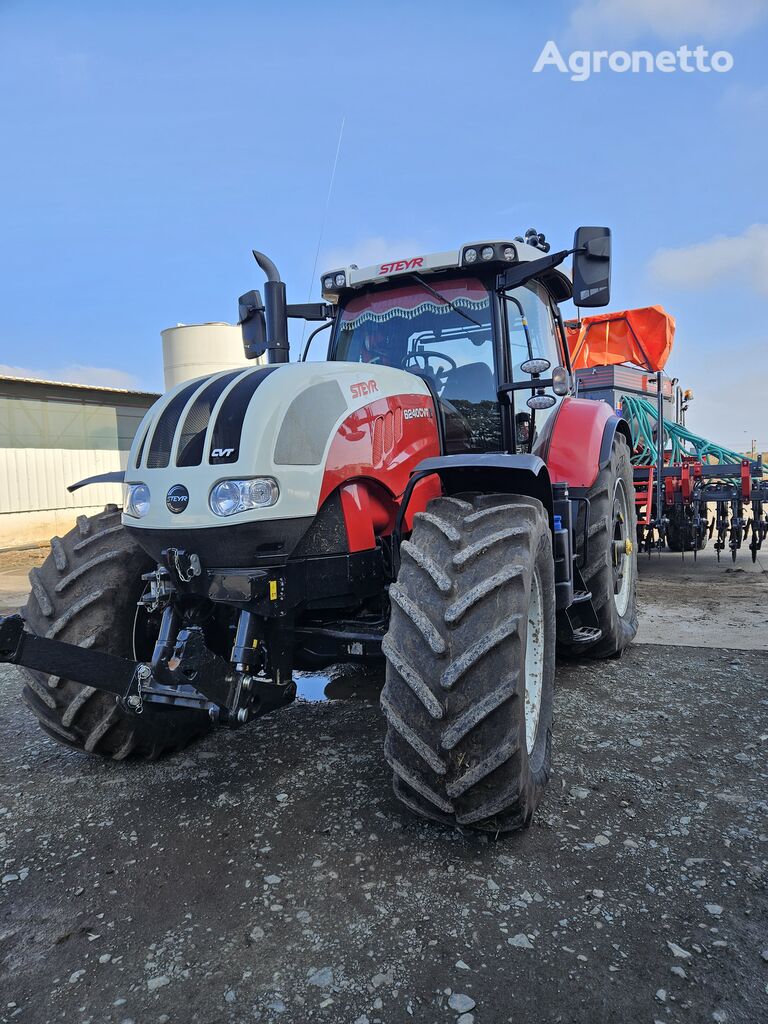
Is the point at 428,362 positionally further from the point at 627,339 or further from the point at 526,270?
the point at 627,339

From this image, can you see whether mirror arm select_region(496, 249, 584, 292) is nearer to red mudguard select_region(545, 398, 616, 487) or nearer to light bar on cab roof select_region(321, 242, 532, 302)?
light bar on cab roof select_region(321, 242, 532, 302)

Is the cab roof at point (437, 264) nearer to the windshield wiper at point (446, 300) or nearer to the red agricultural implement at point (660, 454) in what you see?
the windshield wiper at point (446, 300)

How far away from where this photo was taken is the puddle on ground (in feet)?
13.7

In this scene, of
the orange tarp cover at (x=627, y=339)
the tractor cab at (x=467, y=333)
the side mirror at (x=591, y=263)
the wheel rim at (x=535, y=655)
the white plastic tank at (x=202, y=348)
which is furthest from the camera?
the white plastic tank at (x=202, y=348)

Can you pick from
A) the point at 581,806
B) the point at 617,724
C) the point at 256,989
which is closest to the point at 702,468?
the point at 617,724

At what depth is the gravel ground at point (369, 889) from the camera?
72.2 inches

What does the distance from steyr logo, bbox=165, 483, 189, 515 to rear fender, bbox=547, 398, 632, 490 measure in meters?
2.16

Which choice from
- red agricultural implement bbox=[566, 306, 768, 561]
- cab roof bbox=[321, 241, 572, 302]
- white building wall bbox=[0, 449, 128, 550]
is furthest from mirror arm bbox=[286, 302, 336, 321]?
white building wall bbox=[0, 449, 128, 550]

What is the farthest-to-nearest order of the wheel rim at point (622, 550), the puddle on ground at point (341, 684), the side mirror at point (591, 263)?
the wheel rim at point (622, 550)
the puddle on ground at point (341, 684)
the side mirror at point (591, 263)

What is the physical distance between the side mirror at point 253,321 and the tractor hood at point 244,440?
1072 mm

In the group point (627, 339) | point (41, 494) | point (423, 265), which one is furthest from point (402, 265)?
point (41, 494)

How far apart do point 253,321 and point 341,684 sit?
229 centimetres

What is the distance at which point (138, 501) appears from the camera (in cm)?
281

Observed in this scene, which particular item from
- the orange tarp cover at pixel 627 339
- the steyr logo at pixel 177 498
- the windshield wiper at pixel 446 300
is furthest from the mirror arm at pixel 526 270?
the orange tarp cover at pixel 627 339
